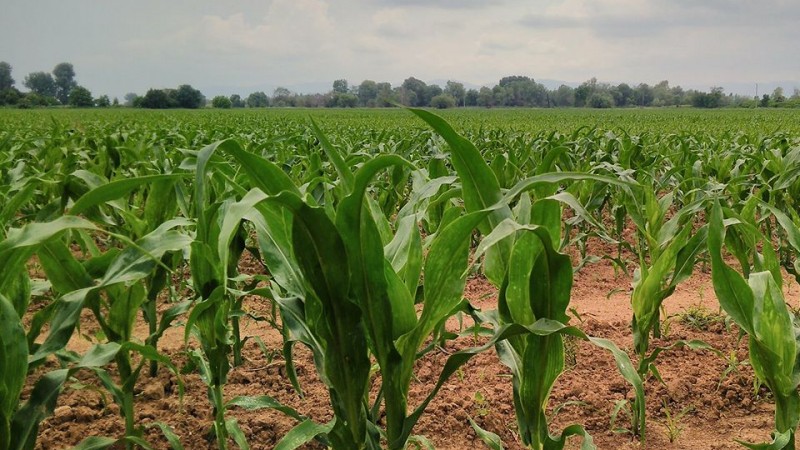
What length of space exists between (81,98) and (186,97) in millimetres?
13456

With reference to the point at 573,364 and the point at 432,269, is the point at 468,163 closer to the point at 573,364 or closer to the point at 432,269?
the point at 432,269

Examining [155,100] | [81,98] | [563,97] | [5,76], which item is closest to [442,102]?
[563,97]

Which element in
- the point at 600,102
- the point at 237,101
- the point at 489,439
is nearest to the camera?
the point at 489,439

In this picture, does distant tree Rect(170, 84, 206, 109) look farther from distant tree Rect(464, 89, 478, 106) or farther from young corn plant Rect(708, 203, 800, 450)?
young corn plant Rect(708, 203, 800, 450)

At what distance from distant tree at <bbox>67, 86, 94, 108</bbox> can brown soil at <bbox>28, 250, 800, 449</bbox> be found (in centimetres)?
8027

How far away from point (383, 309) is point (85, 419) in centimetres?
176

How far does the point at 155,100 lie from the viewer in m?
69.0

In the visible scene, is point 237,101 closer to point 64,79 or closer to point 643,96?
point 64,79

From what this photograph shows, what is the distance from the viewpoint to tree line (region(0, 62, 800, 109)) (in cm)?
7144

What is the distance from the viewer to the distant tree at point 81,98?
73.1 meters

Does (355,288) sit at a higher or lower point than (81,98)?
lower

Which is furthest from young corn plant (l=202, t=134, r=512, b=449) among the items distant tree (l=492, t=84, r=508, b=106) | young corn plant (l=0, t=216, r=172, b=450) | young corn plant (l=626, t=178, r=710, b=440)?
distant tree (l=492, t=84, r=508, b=106)

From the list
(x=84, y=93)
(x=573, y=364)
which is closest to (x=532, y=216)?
(x=573, y=364)

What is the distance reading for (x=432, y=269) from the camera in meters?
1.63
